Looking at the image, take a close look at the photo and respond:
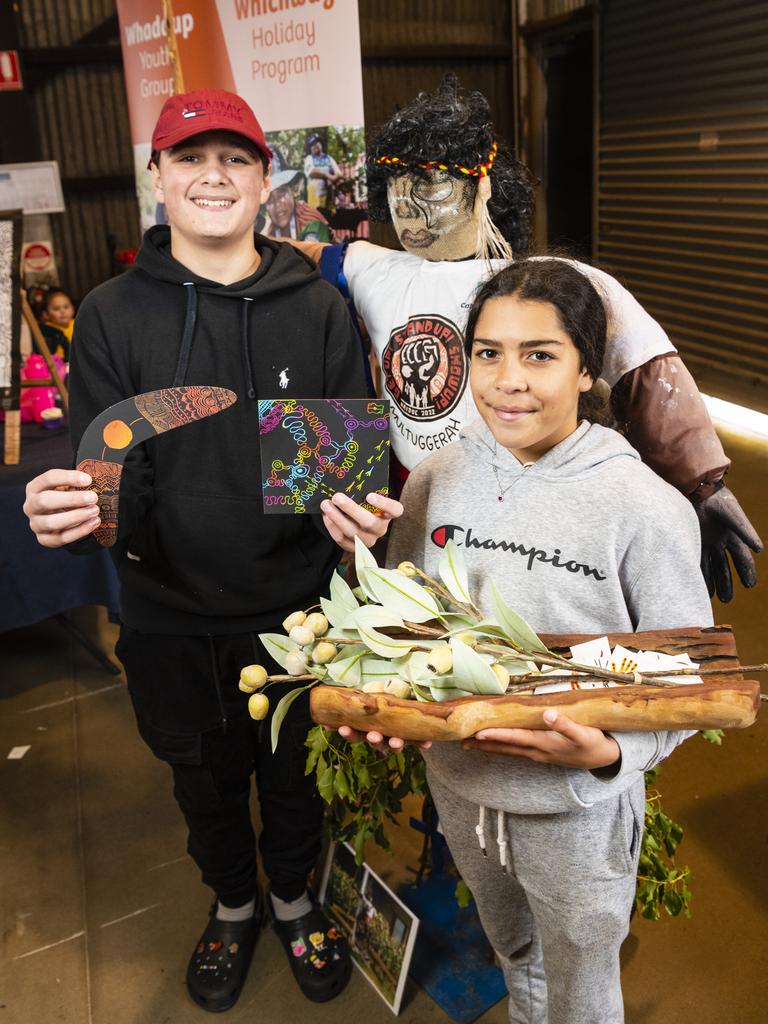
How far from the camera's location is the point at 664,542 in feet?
3.87

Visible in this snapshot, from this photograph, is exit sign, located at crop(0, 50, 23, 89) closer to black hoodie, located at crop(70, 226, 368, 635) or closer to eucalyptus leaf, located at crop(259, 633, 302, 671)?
black hoodie, located at crop(70, 226, 368, 635)

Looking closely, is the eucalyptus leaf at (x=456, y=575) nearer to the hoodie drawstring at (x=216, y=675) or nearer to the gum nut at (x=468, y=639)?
the gum nut at (x=468, y=639)

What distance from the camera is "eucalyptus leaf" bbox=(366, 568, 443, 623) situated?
1.15 m

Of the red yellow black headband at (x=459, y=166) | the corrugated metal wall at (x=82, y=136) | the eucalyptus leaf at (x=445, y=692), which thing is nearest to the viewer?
the eucalyptus leaf at (x=445, y=692)

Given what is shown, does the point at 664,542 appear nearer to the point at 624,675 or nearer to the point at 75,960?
the point at 624,675

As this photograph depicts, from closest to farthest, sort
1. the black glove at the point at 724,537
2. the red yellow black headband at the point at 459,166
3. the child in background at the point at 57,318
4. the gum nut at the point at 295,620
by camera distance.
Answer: the gum nut at the point at 295,620 < the black glove at the point at 724,537 < the red yellow black headband at the point at 459,166 < the child in background at the point at 57,318

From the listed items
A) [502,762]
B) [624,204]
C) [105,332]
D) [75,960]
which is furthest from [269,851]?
[624,204]

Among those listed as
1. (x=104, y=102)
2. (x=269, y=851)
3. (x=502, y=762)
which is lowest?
(x=269, y=851)

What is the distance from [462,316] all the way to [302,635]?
74 centimetres

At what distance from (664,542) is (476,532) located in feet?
0.87

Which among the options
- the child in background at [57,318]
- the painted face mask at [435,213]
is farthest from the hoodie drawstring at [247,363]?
the child in background at [57,318]

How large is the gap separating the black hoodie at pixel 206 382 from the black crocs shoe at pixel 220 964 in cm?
86

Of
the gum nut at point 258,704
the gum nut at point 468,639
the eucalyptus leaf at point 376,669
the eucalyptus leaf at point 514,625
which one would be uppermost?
the eucalyptus leaf at point 514,625

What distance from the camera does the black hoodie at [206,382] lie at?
1533mm
